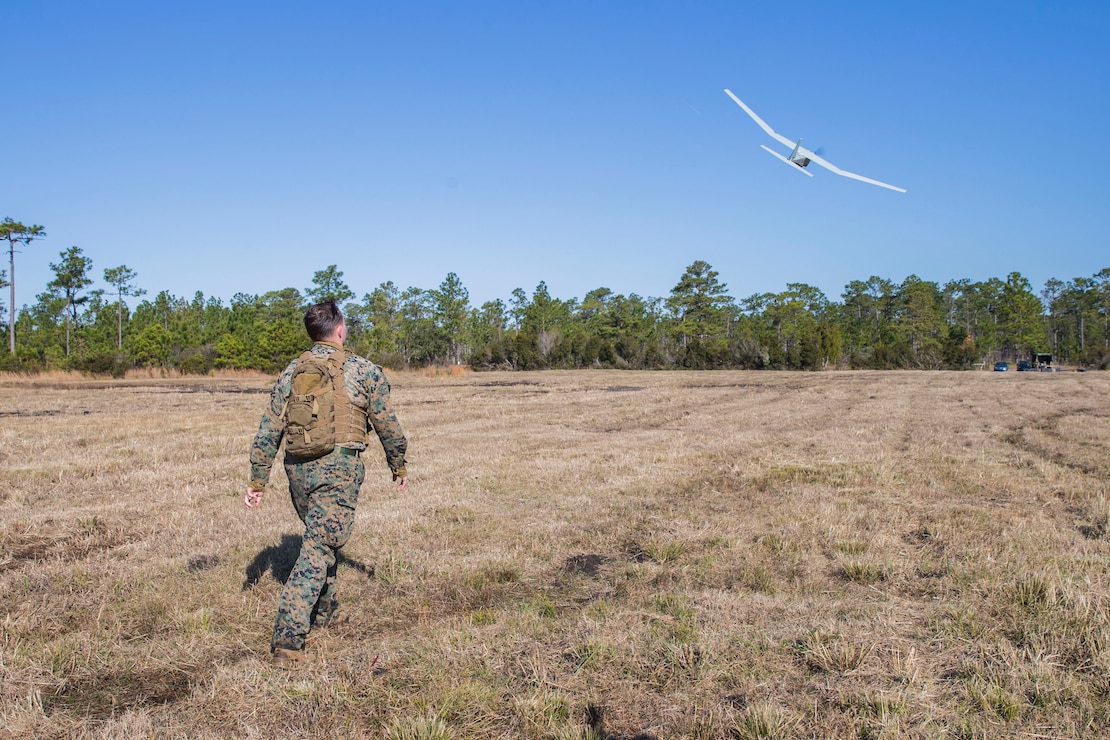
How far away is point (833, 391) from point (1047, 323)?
109477 millimetres

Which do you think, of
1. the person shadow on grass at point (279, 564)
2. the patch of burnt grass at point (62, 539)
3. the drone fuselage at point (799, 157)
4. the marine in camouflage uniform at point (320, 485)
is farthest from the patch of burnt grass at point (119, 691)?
the drone fuselage at point (799, 157)

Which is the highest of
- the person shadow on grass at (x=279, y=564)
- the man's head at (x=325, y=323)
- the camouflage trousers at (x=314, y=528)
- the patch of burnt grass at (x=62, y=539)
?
the man's head at (x=325, y=323)

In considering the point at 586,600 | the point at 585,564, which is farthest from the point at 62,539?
the point at 586,600

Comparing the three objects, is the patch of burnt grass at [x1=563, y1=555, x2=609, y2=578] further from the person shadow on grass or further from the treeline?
the treeline

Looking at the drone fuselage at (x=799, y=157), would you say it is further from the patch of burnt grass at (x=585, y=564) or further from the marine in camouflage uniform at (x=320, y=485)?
the marine in camouflage uniform at (x=320, y=485)

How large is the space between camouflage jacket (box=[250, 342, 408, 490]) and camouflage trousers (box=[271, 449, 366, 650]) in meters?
0.20

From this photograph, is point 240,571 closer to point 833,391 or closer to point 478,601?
point 478,601

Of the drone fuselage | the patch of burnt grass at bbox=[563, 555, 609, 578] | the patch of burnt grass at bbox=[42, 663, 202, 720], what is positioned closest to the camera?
the patch of burnt grass at bbox=[42, 663, 202, 720]

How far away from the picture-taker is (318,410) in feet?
13.5

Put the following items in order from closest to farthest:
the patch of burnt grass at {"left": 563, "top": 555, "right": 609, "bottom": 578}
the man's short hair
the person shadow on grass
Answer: the man's short hair < the person shadow on grass < the patch of burnt grass at {"left": 563, "top": 555, "right": 609, "bottom": 578}

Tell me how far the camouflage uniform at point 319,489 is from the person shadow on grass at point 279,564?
107cm

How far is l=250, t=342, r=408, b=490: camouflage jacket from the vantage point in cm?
427

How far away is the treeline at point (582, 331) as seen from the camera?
49.7 meters

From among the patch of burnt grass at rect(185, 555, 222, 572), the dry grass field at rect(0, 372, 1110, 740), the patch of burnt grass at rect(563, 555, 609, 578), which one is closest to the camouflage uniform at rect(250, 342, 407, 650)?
the dry grass field at rect(0, 372, 1110, 740)
